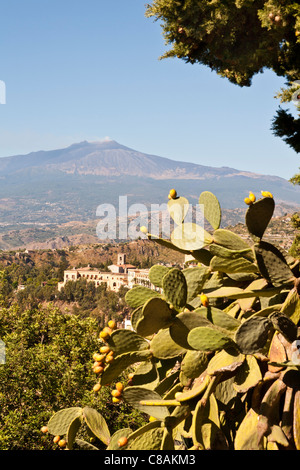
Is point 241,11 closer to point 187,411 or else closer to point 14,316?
point 187,411

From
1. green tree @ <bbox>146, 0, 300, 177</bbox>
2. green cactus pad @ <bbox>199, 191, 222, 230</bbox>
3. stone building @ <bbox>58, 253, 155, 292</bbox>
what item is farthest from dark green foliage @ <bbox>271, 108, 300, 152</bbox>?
stone building @ <bbox>58, 253, 155, 292</bbox>

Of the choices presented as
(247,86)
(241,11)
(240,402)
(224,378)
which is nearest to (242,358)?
(224,378)

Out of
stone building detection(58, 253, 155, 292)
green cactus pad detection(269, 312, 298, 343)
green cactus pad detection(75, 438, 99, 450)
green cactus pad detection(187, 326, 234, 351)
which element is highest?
green cactus pad detection(269, 312, 298, 343)

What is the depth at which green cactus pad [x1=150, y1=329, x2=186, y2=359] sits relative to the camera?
1.24m

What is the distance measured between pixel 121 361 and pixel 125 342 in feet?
0.24

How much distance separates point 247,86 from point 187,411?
283 inches

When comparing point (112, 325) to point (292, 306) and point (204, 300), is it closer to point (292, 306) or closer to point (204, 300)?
point (204, 300)

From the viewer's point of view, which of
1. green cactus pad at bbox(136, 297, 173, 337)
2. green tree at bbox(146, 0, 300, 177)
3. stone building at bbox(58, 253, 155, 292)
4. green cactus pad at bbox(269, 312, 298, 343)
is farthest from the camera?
stone building at bbox(58, 253, 155, 292)

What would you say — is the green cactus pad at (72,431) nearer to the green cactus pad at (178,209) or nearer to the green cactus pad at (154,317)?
the green cactus pad at (154,317)

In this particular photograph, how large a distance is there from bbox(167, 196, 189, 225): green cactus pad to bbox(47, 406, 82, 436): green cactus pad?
0.82 metres

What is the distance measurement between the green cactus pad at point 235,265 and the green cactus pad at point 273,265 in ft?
0.38

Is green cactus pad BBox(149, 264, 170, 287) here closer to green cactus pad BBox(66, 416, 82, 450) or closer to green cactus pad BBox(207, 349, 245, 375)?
green cactus pad BBox(207, 349, 245, 375)

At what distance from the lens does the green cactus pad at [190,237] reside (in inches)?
51.4

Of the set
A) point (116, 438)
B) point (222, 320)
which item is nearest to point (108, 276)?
point (116, 438)
